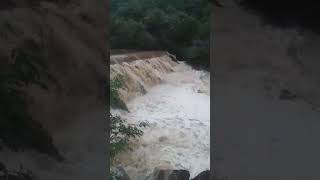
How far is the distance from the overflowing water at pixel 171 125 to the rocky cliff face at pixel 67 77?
77 centimetres

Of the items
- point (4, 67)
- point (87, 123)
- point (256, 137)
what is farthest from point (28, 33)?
point (256, 137)

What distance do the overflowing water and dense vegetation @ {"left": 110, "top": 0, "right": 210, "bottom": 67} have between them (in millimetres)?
323

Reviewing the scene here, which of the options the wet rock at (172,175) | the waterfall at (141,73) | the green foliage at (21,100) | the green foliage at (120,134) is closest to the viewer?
the green foliage at (21,100)

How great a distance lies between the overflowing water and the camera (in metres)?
3.12

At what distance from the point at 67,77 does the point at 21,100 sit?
0.61 ft

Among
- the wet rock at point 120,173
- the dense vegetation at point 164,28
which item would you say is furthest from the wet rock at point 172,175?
the dense vegetation at point 164,28

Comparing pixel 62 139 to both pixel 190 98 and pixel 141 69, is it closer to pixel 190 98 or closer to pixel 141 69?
pixel 190 98

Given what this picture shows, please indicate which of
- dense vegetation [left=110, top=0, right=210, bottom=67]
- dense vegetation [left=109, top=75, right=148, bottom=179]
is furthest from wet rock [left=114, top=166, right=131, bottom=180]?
dense vegetation [left=110, top=0, right=210, bottom=67]

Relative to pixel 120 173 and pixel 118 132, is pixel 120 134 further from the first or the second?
pixel 120 173

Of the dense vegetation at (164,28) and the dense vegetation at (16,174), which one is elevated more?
the dense vegetation at (164,28)

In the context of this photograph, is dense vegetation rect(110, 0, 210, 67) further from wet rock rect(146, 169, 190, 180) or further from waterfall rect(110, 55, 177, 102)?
wet rock rect(146, 169, 190, 180)

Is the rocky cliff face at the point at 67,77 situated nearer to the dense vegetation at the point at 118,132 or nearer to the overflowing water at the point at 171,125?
the dense vegetation at the point at 118,132

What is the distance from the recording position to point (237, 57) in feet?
6.23

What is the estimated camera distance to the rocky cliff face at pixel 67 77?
1.88 m
